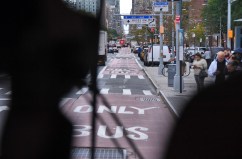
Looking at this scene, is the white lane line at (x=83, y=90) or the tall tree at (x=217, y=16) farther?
the tall tree at (x=217, y=16)

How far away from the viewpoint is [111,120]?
133cm

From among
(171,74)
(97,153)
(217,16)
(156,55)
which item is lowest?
(171,74)

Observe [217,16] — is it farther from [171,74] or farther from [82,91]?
[82,91]

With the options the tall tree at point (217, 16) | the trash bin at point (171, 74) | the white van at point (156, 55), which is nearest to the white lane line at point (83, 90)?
the trash bin at point (171, 74)

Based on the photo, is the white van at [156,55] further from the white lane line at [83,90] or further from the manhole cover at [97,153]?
the white lane line at [83,90]

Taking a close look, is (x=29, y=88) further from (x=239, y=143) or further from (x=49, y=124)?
(x=239, y=143)

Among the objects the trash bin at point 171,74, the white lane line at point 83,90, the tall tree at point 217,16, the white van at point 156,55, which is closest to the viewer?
the white lane line at point 83,90

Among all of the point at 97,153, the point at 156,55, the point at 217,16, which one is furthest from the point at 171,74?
the point at 217,16

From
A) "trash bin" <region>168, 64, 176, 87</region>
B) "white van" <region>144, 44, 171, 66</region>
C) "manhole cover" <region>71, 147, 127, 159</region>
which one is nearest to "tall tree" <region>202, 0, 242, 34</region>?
"white van" <region>144, 44, 171, 66</region>

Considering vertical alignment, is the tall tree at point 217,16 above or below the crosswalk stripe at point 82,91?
above

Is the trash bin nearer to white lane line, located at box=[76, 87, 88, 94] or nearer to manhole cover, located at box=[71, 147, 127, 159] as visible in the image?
manhole cover, located at box=[71, 147, 127, 159]

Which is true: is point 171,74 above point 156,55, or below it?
below

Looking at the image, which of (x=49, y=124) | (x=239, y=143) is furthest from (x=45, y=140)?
(x=239, y=143)

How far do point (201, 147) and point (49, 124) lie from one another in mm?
431
